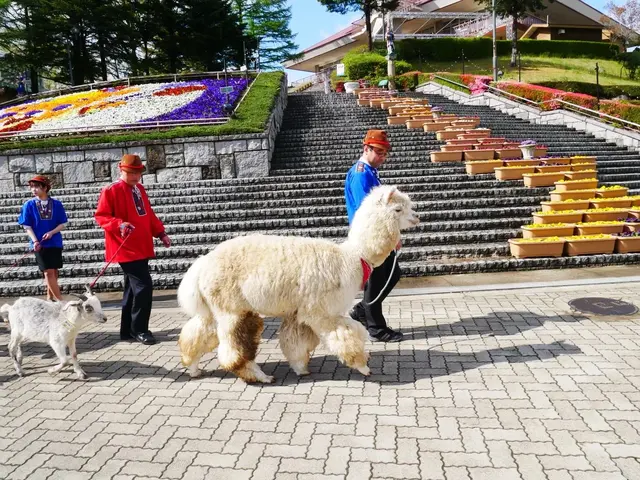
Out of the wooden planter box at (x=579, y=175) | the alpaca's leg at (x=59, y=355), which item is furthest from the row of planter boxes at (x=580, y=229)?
the alpaca's leg at (x=59, y=355)

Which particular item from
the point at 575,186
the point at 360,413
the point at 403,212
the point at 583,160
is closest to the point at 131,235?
the point at 403,212

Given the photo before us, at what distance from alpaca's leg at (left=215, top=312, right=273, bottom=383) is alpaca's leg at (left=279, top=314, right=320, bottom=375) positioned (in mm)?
286

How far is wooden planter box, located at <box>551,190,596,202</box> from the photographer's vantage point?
10188 millimetres

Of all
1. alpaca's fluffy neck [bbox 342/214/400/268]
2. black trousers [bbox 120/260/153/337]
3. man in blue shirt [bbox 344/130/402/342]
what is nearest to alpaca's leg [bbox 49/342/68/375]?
black trousers [bbox 120/260/153/337]

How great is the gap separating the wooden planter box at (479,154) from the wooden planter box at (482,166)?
74 cm

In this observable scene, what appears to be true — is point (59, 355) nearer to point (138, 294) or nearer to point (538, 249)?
point (138, 294)

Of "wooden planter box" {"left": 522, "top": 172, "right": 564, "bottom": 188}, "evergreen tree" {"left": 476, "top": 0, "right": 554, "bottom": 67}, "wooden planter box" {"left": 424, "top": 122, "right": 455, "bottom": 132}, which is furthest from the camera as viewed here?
"evergreen tree" {"left": 476, "top": 0, "right": 554, "bottom": 67}

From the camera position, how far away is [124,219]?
539cm

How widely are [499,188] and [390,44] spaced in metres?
18.5

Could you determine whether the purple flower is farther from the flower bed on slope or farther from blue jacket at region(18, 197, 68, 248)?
blue jacket at region(18, 197, 68, 248)

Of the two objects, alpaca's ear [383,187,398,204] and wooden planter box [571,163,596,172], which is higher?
wooden planter box [571,163,596,172]

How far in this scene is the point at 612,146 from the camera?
1580cm

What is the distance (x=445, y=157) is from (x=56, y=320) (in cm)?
1073

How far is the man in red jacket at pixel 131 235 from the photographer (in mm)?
5254
